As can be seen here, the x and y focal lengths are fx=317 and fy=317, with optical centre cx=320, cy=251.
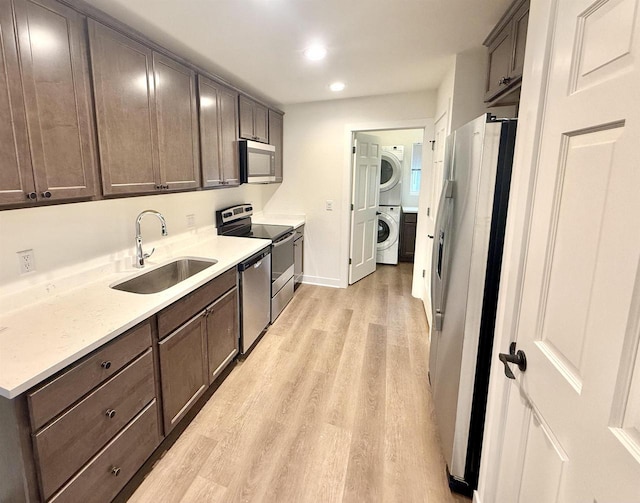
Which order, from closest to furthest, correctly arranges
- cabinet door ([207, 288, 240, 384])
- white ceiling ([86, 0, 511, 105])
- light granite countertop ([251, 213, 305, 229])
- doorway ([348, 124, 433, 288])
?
white ceiling ([86, 0, 511, 105]), cabinet door ([207, 288, 240, 384]), light granite countertop ([251, 213, 305, 229]), doorway ([348, 124, 433, 288])

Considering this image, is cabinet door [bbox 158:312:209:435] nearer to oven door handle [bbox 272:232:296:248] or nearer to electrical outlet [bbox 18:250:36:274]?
electrical outlet [bbox 18:250:36:274]

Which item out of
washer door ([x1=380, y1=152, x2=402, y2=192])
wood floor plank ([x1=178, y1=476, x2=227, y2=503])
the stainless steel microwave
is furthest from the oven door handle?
washer door ([x1=380, y1=152, x2=402, y2=192])

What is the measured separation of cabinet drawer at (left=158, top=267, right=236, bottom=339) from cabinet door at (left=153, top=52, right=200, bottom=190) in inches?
28.5

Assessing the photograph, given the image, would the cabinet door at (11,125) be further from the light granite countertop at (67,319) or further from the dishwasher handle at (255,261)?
the dishwasher handle at (255,261)

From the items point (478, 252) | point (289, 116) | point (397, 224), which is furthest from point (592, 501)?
point (397, 224)

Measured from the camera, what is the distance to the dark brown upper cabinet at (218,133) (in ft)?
8.18

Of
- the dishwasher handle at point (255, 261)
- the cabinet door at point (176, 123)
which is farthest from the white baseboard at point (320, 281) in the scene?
the cabinet door at point (176, 123)

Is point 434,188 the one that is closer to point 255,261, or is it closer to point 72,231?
point 255,261

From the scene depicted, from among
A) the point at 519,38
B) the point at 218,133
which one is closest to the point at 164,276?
the point at 218,133

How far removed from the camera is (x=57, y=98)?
140 cm

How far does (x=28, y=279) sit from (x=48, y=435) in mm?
852

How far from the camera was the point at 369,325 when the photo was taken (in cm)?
332

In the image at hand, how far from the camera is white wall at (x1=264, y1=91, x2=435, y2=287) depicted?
3760mm

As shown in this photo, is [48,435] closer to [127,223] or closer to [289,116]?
[127,223]
